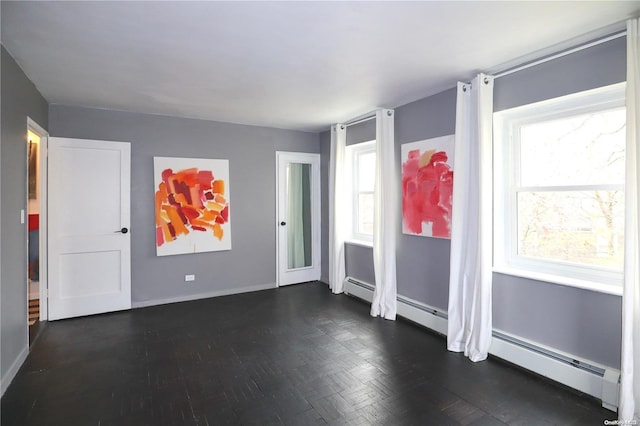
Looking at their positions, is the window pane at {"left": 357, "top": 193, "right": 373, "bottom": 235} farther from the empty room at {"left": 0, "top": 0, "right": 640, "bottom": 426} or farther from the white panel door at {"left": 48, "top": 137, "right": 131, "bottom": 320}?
the white panel door at {"left": 48, "top": 137, "right": 131, "bottom": 320}

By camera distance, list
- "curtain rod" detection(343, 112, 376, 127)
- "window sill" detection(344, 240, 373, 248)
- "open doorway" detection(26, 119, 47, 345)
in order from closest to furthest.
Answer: "open doorway" detection(26, 119, 47, 345) → "curtain rod" detection(343, 112, 376, 127) → "window sill" detection(344, 240, 373, 248)

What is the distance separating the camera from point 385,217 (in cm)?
422

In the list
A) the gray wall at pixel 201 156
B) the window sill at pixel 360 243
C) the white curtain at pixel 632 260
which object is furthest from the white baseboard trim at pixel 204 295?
the white curtain at pixel 632 260

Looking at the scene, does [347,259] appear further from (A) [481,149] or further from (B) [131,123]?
(B) [131,123]

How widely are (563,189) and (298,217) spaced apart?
12.6 feet

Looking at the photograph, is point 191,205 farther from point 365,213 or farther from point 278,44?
point 278,44

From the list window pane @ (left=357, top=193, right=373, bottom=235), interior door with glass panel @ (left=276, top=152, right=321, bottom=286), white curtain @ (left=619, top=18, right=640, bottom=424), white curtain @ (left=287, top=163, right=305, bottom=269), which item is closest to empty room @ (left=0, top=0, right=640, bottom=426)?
white curtain @ (left=619, top=18, right=640, bottom=424)

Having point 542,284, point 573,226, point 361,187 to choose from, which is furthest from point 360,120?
point 542,284

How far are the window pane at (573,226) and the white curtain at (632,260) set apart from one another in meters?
0.37

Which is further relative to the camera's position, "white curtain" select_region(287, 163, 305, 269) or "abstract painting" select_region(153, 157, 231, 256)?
"white curtain" select_region(287, 163, 305, 269)

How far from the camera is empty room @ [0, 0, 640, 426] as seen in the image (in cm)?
224

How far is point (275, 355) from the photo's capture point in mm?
3154

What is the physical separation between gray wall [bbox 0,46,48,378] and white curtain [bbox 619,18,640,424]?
4283 mm

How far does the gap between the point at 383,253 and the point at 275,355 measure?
5.97ft
